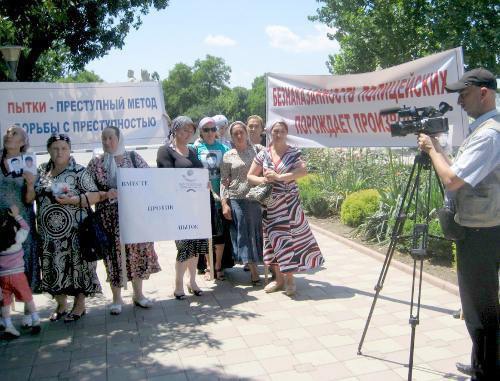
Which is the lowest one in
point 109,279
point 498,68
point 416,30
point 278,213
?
point 109,279

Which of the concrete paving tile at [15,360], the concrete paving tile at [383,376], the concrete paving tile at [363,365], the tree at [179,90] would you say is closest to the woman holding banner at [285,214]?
the concrete paving tile at [363,365]

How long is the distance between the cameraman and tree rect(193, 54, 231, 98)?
79.1m

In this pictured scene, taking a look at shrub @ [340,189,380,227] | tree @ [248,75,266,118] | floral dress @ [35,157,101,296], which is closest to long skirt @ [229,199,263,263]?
floral dress @ [35,157,101,296]

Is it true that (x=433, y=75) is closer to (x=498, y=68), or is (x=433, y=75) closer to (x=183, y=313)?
(x=183, y=313)

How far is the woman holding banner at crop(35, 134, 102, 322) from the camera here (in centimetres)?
438

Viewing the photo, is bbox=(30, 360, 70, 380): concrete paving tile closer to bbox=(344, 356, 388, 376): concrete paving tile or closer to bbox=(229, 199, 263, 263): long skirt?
bbox=(344, 356, 388, 376): concrete paving tile

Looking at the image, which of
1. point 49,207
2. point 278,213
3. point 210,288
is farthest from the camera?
point 210,288

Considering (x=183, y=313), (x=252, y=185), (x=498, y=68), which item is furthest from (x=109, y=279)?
(x=498, y=68)

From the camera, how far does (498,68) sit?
679 inches

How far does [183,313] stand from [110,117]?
2.36 meters

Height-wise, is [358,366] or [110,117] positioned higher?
[110,117]

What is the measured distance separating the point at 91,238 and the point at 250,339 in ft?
5.42

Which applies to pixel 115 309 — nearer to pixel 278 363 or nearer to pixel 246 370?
pixel 246 370

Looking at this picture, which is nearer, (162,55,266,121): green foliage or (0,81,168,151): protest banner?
(0,81,168,151): protest banner
